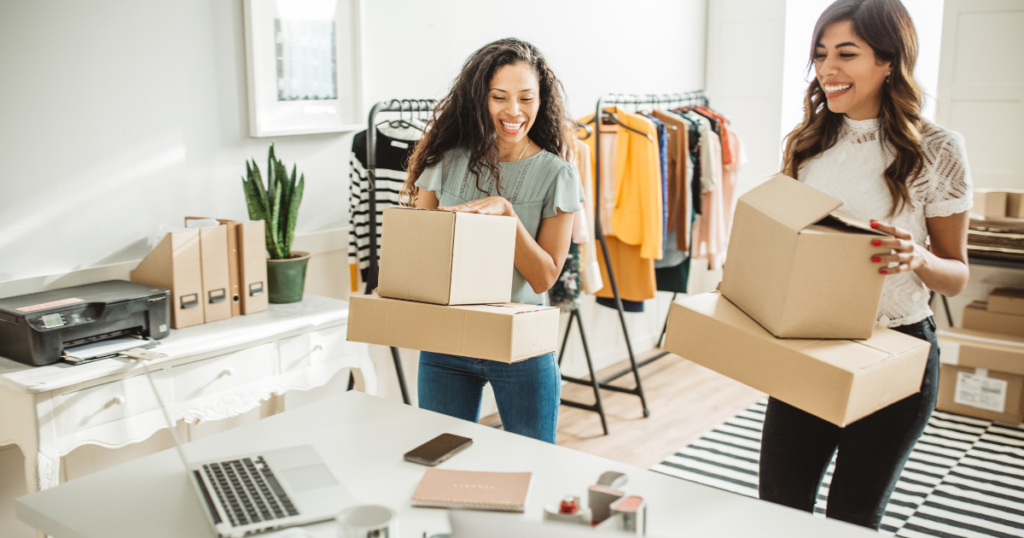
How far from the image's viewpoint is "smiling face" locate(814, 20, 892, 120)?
4.66 ft

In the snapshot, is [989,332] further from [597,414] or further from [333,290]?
[333,290]

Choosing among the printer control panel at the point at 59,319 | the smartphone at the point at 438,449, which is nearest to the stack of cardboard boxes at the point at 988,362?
the smartphone at the point at 438,449

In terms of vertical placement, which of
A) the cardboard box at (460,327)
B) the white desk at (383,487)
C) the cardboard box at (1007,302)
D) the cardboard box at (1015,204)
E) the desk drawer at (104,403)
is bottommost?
the cardboard box at (1007,302)

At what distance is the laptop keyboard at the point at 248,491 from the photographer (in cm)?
110

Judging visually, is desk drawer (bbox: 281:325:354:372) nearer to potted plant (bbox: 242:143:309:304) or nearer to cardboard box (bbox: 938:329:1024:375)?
potted plant (bbox: 242:143:309:304)

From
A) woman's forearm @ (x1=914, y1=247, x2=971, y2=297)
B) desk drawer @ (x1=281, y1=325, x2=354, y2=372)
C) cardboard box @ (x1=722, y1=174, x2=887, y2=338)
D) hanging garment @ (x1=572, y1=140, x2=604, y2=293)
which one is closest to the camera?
cardboard box @ (x1=722, y1=174, x2=887, y2=338)

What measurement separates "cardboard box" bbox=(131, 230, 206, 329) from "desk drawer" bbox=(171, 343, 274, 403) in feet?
0.61

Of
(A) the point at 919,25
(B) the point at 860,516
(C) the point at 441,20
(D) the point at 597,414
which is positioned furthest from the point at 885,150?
(A) the point at 919,25

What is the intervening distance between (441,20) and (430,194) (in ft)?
5.00

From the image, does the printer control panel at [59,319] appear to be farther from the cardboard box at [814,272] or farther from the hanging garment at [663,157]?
the hanging garment at [663,157]

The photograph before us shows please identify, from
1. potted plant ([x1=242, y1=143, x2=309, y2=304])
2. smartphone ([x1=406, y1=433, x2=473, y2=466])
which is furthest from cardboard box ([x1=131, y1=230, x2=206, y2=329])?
smartphone ([x1=406, y1=433, x2=473, y2=466])

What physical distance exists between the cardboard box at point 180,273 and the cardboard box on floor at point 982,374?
3.06 meters

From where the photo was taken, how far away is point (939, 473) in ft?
9.55

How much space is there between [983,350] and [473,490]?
9.89ft
